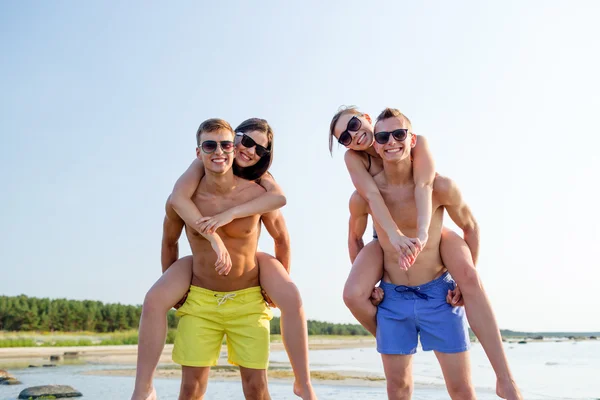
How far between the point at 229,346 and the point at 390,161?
2.01 meters

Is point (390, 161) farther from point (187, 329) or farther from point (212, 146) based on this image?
point (187, 329)

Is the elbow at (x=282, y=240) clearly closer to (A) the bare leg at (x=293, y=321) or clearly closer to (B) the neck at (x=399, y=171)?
(A) the bare leg at (x=293, y=321)

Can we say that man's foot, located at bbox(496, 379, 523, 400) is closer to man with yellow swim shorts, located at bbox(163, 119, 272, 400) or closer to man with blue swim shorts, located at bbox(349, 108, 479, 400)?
man with blue swim shorts, located at bbox(349, 108, 479, 400)

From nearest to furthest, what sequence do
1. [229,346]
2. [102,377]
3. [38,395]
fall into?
[229,346]
[38,395]
[102,377]

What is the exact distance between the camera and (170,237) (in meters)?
5.43

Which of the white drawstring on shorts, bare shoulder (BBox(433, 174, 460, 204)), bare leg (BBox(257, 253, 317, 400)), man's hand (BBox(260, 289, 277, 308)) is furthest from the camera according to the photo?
man's hand (BBox(260, 289, 277, 308))

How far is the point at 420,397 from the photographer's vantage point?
10.6 m

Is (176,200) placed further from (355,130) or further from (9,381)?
(9,381)

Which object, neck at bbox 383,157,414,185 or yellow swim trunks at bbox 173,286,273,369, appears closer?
neck at bbox 383,157,414,185

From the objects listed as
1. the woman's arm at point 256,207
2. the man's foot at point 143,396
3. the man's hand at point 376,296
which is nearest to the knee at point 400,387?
the man's hand at point 376,296

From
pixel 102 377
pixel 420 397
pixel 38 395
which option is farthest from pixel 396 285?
pixel 102 377

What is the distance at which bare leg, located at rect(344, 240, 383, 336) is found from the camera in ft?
15.9

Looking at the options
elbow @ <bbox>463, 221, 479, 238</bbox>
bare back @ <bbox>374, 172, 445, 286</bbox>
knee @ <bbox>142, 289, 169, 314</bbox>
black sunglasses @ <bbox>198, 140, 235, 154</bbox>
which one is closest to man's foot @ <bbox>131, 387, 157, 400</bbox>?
knee @ <bbox>142, 289, 169, 314</bbox>

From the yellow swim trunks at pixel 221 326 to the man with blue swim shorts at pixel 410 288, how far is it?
980 mm
